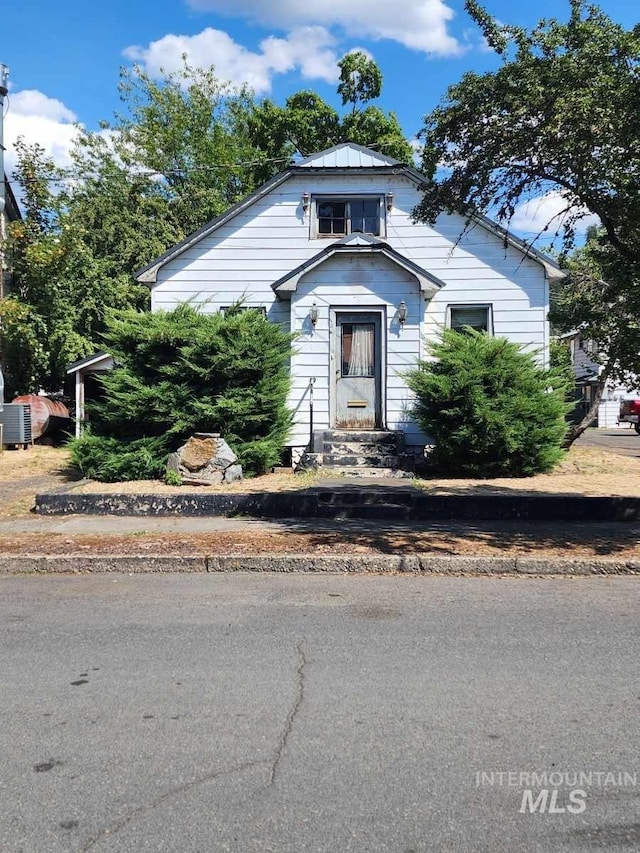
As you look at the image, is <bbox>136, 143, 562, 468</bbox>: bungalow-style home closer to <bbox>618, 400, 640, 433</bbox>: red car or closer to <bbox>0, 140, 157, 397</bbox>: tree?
<bbox>0, 140, 157, 397</bbox>: tree

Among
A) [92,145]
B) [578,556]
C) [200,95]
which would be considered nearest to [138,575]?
[578,556]

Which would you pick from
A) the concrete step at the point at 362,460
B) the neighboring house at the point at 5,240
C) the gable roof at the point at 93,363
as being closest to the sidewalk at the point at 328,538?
the concrete step at the point at 362,460

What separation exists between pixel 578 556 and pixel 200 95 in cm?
3646

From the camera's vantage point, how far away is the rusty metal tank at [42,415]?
21344 millimetres

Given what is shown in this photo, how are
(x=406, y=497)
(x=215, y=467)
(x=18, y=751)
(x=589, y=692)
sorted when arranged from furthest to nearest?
(x=215, y=467)
(x=406, y=497)
(x=589, y=692)
(x=18, y=751)


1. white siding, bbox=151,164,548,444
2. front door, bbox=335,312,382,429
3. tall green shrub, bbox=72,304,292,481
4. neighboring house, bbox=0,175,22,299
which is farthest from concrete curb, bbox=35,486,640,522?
neighboring house, bbox=0,175,22,299

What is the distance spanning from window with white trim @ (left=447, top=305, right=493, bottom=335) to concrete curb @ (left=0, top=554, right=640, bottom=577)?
974 centimetres

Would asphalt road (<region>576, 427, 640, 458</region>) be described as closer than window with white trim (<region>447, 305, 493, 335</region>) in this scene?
No

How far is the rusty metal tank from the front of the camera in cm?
2134

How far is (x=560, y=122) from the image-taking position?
728 centimetres

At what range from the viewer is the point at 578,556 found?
7.52 m

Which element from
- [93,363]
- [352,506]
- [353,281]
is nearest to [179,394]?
[352,506]

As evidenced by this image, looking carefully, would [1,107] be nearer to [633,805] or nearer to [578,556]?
[578,556]

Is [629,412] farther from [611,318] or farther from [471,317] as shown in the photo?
[611,318]
